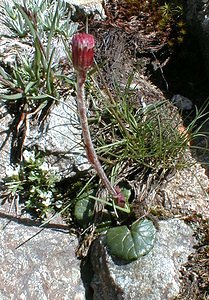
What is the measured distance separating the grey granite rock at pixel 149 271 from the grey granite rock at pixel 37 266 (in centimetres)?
16

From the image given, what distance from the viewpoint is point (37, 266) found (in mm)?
3750

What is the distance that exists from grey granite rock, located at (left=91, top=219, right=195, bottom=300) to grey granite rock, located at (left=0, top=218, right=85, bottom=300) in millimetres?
155

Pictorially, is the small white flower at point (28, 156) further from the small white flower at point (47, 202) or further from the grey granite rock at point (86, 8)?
the grey granite rock at point (86, 8)

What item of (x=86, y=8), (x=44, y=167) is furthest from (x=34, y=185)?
(x=86, y=8)

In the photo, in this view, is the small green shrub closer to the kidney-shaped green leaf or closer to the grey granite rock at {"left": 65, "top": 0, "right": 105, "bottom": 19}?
the kidney-shaped green leaf

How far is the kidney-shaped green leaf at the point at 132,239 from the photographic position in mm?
3596

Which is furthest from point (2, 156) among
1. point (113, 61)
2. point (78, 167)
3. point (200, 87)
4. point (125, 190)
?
point (200, 87)

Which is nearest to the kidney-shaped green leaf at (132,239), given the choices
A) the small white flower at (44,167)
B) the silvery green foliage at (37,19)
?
the small white flower at (44,167)

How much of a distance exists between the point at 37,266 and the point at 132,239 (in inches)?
23.3

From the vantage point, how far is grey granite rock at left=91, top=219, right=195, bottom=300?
→ 356 centimetres

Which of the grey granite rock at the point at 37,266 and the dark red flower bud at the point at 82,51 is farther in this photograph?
the grey granite rock at the point at 37,266

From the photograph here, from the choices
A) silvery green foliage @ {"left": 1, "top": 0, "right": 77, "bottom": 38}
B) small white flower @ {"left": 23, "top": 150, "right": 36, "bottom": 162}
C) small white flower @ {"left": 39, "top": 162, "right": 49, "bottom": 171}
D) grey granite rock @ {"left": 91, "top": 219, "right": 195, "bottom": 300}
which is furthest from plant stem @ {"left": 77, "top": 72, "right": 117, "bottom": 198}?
silvery green foliage @ {"left": 1, "top": 0, "right": 77, "bottom": 38}

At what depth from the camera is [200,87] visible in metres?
4.72

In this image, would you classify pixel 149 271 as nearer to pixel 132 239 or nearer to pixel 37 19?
pixel 132 239
